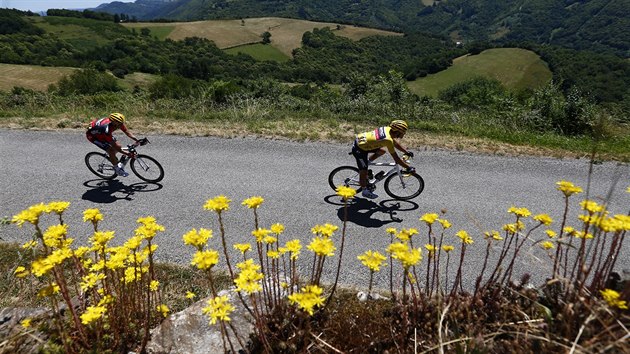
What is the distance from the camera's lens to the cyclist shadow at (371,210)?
22.6 ft

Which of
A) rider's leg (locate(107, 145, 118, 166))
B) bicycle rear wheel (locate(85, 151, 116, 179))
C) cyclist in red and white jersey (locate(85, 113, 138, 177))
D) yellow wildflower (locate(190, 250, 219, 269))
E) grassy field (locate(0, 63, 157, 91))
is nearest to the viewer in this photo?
yellow wildflower (locate(190, 250, 219, 269))

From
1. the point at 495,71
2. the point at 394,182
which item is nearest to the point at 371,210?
the point at 394,182

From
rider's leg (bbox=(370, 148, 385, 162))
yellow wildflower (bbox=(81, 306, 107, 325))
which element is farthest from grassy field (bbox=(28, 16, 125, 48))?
yellow wildflower (bbox=(81, 306, 107, 325))

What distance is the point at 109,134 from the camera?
8.18 meters

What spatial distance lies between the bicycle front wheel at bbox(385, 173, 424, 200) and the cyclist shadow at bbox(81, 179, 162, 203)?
16.8ft

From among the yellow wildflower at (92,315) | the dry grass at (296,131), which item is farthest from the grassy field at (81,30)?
the yellow wildflower at (92,315)

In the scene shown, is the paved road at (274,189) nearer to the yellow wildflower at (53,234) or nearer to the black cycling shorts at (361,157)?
the black cycling shorts at (361,157)

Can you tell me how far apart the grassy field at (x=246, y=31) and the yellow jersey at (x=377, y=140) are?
141647 millimetres

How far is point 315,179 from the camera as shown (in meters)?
8.48

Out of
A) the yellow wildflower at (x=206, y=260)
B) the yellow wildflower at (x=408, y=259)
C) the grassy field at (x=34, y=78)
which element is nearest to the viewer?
the yellow wildflower at (x=206, y=260)

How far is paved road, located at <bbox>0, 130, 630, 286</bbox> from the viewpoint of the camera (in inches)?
254

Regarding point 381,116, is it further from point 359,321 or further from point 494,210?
point 359,321

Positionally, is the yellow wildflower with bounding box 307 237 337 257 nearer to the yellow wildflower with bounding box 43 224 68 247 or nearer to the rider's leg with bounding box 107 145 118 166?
the yellow wildflower with bounding box 43 224 68 247

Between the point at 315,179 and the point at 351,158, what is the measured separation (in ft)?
5.89
